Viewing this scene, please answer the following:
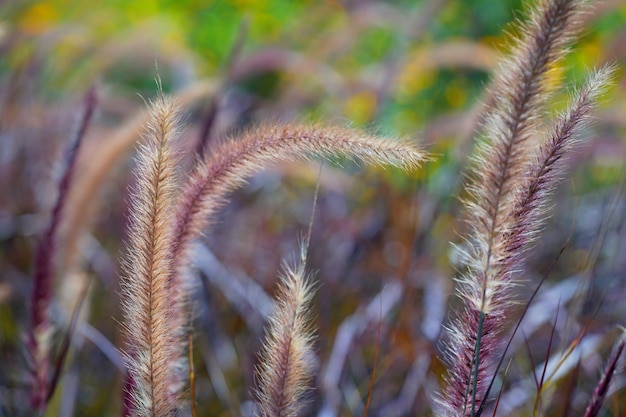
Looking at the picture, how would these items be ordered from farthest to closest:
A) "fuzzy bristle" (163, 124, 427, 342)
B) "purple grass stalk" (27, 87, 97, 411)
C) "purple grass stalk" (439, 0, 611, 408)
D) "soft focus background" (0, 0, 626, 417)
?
"soft focus background" (0, 0, 626, 417) < "purple grass stalk" (27, 87, 97, 411) < "fuzzy bristle" (163, 124, 427, 342) < "purple grass stalk" (439, 0, 611, 408)

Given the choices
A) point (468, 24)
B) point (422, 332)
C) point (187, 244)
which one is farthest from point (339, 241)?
point (468, 24)

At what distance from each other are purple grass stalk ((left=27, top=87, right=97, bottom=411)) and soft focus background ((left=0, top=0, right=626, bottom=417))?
0.29 feet

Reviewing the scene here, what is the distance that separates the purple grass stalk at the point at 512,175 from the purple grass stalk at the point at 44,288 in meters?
0.61

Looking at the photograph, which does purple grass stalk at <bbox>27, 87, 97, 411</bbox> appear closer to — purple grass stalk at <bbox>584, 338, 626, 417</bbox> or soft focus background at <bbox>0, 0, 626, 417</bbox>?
soft focus background at <bbox>0, 0, 626, 417</bbox>

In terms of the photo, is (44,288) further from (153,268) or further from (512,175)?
(512,175)

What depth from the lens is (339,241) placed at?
2289 mm

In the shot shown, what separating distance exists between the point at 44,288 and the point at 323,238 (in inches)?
46.7

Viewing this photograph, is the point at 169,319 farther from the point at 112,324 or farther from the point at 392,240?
the point at 392,240

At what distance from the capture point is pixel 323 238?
2129 mm

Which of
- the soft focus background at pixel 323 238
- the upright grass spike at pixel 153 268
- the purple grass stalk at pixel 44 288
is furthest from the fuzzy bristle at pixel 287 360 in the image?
the purple grass stalk at pixel 44 288

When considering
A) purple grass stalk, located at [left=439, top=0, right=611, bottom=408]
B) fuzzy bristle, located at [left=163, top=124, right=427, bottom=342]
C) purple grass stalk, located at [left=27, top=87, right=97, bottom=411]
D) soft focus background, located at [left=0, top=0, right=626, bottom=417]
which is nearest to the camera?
purple grass stalk, located at [left=439, top=0, right=611, bottom=408]

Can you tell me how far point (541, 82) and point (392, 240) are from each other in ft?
6.00

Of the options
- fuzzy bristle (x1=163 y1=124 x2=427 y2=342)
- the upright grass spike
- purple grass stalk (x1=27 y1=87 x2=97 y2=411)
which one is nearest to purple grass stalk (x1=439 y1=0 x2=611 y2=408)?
fuzzy bristle (x1=163 y1=124 x2=427 y2=342)

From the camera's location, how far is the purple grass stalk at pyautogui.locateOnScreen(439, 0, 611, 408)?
2.02 ft
